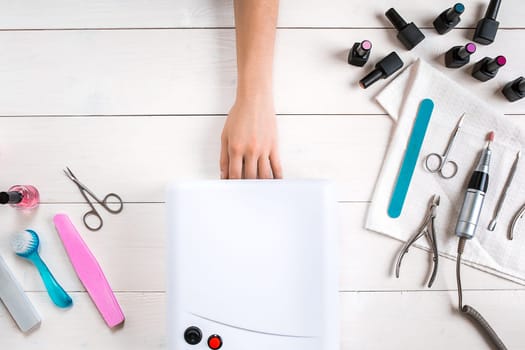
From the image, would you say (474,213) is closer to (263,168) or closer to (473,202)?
(473,202)

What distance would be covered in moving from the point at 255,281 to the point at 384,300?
0.88 feet

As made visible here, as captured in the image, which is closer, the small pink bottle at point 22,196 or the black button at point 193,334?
the black button at point 193,334

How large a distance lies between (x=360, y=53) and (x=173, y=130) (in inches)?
12.5

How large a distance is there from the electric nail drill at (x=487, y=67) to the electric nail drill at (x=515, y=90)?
1.2 inches

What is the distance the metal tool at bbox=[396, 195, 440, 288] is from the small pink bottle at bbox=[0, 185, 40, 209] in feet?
1.93

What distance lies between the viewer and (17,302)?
0.64m

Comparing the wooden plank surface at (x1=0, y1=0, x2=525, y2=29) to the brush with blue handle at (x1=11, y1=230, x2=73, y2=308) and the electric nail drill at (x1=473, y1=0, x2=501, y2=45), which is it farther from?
the brush with blue handle at (x1=11, y1=230, x2=73, y2=308)

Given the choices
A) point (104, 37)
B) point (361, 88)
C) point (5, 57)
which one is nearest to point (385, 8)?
point (361, 88)

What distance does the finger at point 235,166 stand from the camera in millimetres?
561

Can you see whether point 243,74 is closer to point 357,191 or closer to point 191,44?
point 191,44

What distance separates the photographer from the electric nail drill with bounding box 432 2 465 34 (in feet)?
2.02

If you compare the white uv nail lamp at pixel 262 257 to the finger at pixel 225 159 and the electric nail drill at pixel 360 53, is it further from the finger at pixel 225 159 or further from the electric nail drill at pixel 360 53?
the electric nail drill at pixel 360 53

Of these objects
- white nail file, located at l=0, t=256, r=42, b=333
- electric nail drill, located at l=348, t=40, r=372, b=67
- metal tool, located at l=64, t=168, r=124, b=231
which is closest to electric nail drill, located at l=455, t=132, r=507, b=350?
electric nail drill, located at l=348, t=40, r=372, b=67

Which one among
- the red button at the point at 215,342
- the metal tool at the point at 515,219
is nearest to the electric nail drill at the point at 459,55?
the metal tool at the point at 515,219
